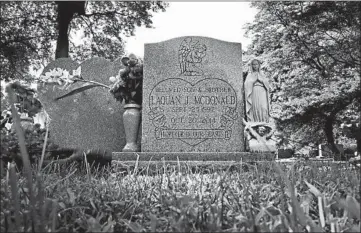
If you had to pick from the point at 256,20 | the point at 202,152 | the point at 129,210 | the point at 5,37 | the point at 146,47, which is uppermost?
the point at 256,20

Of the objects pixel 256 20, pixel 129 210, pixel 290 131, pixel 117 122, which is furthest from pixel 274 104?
pixel 129 210

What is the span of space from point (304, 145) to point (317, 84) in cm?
371

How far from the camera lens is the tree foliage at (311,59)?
614 inches

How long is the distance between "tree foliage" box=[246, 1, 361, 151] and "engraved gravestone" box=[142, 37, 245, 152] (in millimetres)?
10252

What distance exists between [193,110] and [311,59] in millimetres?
11816

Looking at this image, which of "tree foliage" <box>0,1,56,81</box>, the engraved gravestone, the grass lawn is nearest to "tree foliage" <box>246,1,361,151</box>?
"tree foliage" <box>0,1,56,81</box>

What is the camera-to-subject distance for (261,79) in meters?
6.71

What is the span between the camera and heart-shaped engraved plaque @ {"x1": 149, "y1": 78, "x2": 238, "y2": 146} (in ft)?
21.1

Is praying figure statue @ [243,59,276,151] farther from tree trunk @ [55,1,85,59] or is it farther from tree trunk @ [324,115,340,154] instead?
tree trunk @ [324,115,340,154]

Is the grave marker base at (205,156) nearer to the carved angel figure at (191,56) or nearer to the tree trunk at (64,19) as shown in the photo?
the carved angel figure at (191,56)

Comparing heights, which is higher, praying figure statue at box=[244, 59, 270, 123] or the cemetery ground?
praying figure statue at box=[244, 59, 270, 123]

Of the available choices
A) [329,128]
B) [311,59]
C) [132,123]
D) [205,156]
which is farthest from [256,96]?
[329,128]

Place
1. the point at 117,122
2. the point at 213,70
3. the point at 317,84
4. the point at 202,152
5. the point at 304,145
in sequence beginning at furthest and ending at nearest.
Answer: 1. the point at 304,145
2. the point at 317,84
3. the point at 117,122
4. the point at 213,70
5. the point at 202,152

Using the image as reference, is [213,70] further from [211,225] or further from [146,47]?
[211,225]
